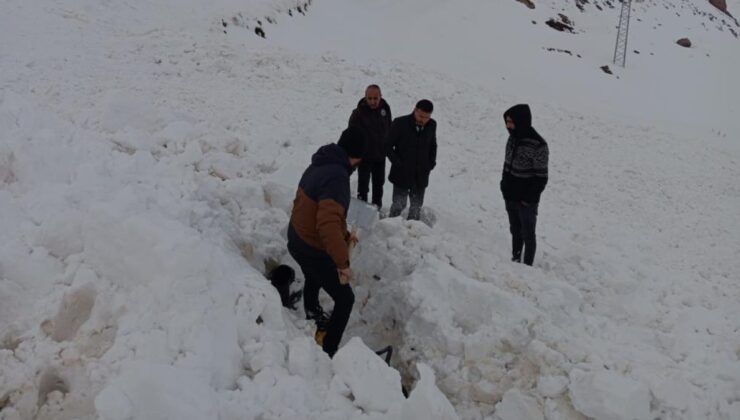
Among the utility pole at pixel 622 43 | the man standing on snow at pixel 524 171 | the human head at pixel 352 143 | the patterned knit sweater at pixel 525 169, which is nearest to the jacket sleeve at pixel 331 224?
the human head at pixel 352 143

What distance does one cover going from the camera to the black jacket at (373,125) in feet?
21.0

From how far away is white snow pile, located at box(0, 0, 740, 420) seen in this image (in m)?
3.28

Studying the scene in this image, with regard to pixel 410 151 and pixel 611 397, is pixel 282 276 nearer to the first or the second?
pixel 410 151

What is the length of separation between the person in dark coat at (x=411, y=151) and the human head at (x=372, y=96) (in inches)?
12.3

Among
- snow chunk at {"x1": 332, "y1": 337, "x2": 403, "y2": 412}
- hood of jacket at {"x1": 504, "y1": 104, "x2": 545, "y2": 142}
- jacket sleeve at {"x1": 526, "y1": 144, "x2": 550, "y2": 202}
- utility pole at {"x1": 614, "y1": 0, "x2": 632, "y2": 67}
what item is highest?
hood of jacket at {"x1": 504, "y1": 104, "x2": 545, "y2": 142}

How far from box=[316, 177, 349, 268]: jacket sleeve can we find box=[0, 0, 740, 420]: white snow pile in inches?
20.9

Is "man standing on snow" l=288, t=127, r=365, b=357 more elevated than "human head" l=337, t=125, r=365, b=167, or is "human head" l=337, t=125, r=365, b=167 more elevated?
"human head" l=337, t=125, r=365, b=167

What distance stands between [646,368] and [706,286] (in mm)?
2669

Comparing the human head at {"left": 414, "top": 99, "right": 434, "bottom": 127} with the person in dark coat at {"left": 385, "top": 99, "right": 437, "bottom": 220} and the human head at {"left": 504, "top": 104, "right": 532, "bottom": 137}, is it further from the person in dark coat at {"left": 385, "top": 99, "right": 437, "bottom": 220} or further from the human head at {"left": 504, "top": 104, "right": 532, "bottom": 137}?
the human head at {"left": 504, "top": 104, "right": 532, "bottom": 137}

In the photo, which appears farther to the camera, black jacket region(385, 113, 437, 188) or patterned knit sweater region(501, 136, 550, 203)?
black jacket region(385, 113, 437, 188)

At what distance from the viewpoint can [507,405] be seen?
419 centimetres

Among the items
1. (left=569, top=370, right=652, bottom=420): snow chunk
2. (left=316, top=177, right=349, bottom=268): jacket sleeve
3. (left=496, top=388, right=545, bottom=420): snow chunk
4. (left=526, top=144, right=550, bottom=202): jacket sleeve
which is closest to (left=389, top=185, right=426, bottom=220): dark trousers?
(left=526, top=144, right=550, bottom=202): jacket sleeve

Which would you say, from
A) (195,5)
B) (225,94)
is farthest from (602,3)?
(225,94)

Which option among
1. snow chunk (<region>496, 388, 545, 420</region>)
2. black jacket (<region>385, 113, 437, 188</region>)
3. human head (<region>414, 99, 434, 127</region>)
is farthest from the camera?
black jacket (<region>385, 113, 437, 188</region>)
